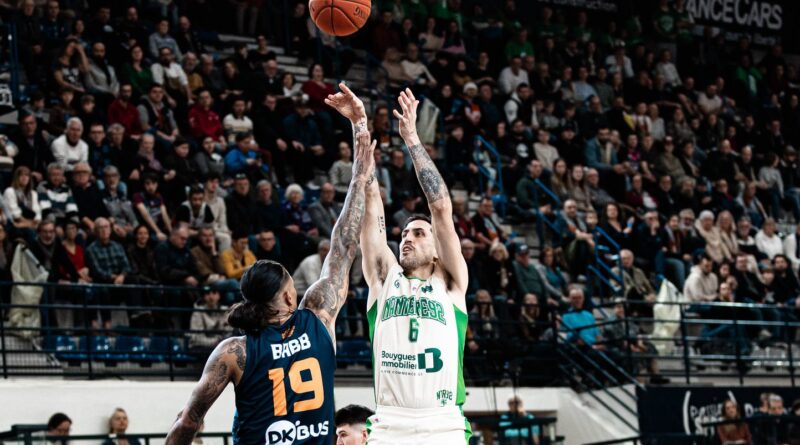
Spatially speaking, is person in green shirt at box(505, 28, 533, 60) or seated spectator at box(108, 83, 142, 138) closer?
seated spectator at box(108, 83, 142, 138)

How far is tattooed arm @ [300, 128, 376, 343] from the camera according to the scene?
645cm

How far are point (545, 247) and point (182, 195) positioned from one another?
5561 mm

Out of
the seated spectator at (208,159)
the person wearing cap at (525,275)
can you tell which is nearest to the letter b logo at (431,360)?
the seated spectator at (208,159)

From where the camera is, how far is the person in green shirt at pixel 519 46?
79.7 ft

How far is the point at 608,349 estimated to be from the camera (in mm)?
18203

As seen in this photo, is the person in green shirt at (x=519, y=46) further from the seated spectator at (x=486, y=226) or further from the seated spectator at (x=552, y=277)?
the seated spectator at (x=552, y=277)

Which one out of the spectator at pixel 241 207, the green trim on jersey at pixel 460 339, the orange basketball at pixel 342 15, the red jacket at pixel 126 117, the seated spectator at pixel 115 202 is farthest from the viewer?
the red jacket at pixel 126 117

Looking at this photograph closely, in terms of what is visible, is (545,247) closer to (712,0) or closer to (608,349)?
(608,349)

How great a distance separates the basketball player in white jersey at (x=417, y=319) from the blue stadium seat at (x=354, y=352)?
821 centimetres

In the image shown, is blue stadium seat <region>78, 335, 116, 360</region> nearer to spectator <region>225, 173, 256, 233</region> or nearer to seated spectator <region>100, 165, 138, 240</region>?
seated spectator <region>100, 165, 138, 240</region>

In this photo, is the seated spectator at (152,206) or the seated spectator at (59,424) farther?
the seated spectator at (152,206)

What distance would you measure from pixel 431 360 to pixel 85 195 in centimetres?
885

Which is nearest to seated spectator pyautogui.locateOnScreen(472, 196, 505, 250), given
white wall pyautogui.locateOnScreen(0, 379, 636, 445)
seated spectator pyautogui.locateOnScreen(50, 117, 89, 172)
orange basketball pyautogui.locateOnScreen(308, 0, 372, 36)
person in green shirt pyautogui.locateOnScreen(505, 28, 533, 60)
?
white wall pyautogui.locateOnScreen(0, 379, 636, 445)

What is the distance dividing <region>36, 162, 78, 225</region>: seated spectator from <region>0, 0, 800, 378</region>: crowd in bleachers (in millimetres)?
29
